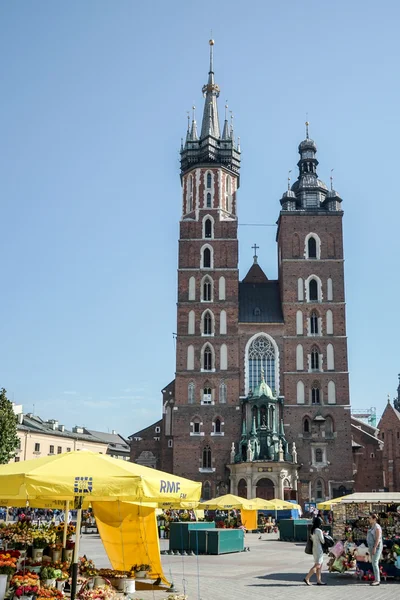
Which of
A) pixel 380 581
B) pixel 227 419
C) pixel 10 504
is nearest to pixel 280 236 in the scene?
pixel 227 419

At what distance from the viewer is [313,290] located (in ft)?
185

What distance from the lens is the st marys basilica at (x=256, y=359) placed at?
5188cm

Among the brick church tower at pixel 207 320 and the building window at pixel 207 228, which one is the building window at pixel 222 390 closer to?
the brick church tower at pixel 207 320

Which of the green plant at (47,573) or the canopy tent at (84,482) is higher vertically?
the canopy tent at (84,482)

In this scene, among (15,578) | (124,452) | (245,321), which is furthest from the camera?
(124,452)

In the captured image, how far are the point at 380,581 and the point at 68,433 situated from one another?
6823 centimetres

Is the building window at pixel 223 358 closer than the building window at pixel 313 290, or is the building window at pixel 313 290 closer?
the building window at pixel 223 358

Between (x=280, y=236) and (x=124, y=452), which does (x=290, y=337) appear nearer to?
(x=280, y=236)

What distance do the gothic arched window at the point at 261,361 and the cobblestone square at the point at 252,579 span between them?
2971 centimetres

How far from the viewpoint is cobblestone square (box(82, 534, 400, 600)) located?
46.4ft

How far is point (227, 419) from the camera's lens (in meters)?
53.2

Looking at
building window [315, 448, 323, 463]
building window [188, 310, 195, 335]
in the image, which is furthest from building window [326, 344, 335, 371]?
building window [188, 310, 195, 335]

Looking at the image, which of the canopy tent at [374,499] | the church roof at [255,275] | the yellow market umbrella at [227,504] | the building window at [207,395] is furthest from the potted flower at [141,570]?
the church roof at [255,275]

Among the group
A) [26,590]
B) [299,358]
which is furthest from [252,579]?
[299,358]
